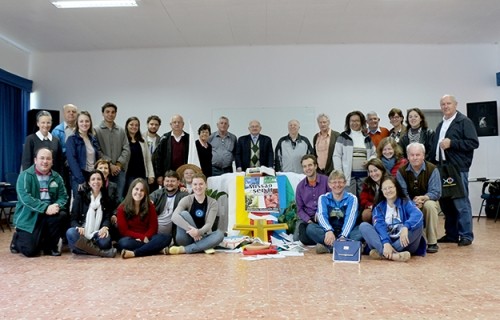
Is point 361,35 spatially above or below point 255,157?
above

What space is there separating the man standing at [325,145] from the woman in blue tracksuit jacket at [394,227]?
1.39 m

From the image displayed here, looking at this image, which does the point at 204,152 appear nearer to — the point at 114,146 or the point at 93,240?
the point at 114,146

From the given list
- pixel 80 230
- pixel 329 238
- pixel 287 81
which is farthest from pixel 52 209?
pixel 287 81

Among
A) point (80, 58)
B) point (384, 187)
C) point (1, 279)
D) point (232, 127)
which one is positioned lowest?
point (1, 279)

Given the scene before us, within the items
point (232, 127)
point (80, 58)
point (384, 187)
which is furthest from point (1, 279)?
point (80, 58)

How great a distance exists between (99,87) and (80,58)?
0.67 metres

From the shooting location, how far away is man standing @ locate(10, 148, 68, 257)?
160 inches

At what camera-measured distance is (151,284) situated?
2828 mm

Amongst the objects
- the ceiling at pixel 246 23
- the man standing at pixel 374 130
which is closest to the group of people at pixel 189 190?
the man standing at pixel 374 130

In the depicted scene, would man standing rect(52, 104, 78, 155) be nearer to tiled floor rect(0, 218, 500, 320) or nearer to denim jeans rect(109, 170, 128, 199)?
denim jeans rect(109, 170, 128, 199)

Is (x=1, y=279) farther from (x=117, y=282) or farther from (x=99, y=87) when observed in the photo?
(x=99, y=87)

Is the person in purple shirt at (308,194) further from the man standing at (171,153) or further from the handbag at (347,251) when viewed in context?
the man standing at (171,153)

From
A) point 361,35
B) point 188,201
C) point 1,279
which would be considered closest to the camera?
point 1,279

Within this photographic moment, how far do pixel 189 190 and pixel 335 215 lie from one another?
1.60 meters
